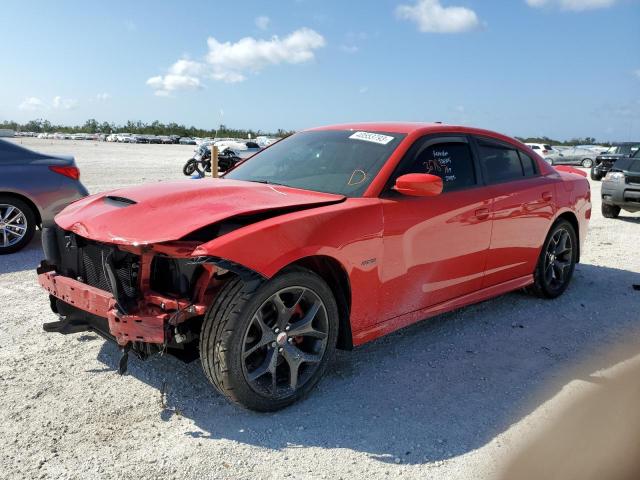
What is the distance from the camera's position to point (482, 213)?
421 centimetres

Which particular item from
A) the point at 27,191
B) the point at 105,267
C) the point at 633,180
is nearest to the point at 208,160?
the point at 27,191

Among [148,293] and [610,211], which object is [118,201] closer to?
[148,293]

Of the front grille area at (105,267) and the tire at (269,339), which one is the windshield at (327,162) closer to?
the tire at (269,339)

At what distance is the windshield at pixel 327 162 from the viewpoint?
12.1 ft

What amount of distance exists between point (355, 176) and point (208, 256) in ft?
4.57

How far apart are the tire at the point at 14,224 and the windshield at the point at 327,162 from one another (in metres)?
3.63

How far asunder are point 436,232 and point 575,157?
3467 centimetres

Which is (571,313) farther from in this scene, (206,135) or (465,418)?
(206,135)

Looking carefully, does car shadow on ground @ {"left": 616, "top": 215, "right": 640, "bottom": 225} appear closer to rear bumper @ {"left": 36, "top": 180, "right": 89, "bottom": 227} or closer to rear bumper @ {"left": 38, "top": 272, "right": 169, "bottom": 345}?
rear bumper @ {"left": 36, "top": 180, "right": 89, "bottom": 227}

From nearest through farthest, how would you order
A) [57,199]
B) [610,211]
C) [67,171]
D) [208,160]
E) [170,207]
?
[170,207] → [57,199] → [67,171] → [610,211] → [208,160]

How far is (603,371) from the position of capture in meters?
3.81

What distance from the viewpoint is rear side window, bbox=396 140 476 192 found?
3.87 m

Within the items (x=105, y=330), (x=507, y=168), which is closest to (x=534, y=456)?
(x=105, y=330)

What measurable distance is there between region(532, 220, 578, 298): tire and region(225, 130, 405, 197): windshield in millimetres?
2188
